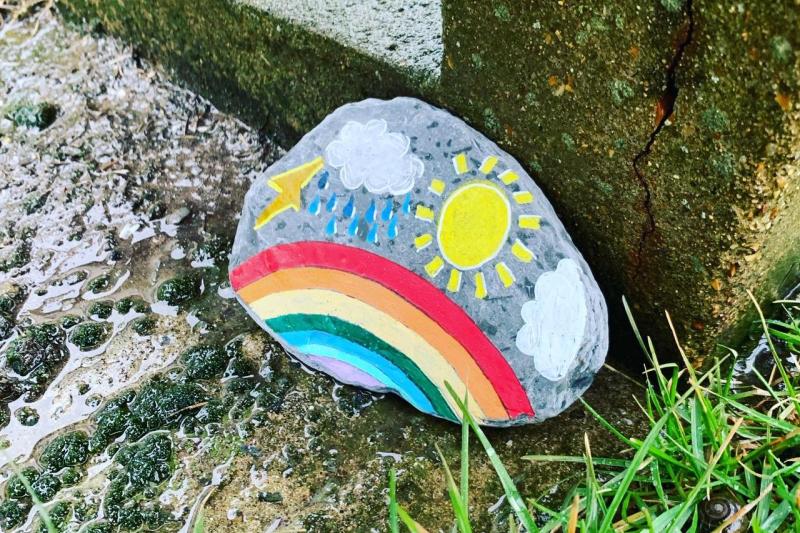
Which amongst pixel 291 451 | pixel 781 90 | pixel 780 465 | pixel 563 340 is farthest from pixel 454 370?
pixel 781 90

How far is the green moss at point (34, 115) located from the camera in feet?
7.95

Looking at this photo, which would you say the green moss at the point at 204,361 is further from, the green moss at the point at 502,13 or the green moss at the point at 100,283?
the green moss at the point at 502,13

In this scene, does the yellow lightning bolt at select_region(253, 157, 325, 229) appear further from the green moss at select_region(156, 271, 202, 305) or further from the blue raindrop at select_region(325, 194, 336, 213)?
the green moss at select_region(156, 271, 202, 305)

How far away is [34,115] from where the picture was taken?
243 cm

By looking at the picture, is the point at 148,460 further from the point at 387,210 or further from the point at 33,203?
the point at 33,203

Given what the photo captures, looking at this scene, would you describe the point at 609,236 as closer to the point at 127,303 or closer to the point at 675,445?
the point at 675,445

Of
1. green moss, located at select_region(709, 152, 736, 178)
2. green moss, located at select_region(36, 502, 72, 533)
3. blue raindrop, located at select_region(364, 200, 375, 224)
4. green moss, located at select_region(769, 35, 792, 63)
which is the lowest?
green moss, located at select_region(36, 502, 72, 533)

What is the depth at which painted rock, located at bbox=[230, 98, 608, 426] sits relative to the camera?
1512 mm

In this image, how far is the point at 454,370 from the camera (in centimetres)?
157

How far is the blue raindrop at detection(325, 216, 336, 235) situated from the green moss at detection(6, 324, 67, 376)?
0.67 m

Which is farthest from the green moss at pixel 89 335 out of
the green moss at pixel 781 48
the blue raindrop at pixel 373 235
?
the green moss at pixel 781 48

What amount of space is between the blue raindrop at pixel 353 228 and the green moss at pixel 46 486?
74 centimetres

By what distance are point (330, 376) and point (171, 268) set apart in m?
0.54

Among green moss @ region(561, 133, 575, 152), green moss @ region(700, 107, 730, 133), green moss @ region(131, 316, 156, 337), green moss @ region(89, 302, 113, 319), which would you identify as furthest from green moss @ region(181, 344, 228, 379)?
green moss @ region(700, 107, 730, 133)
